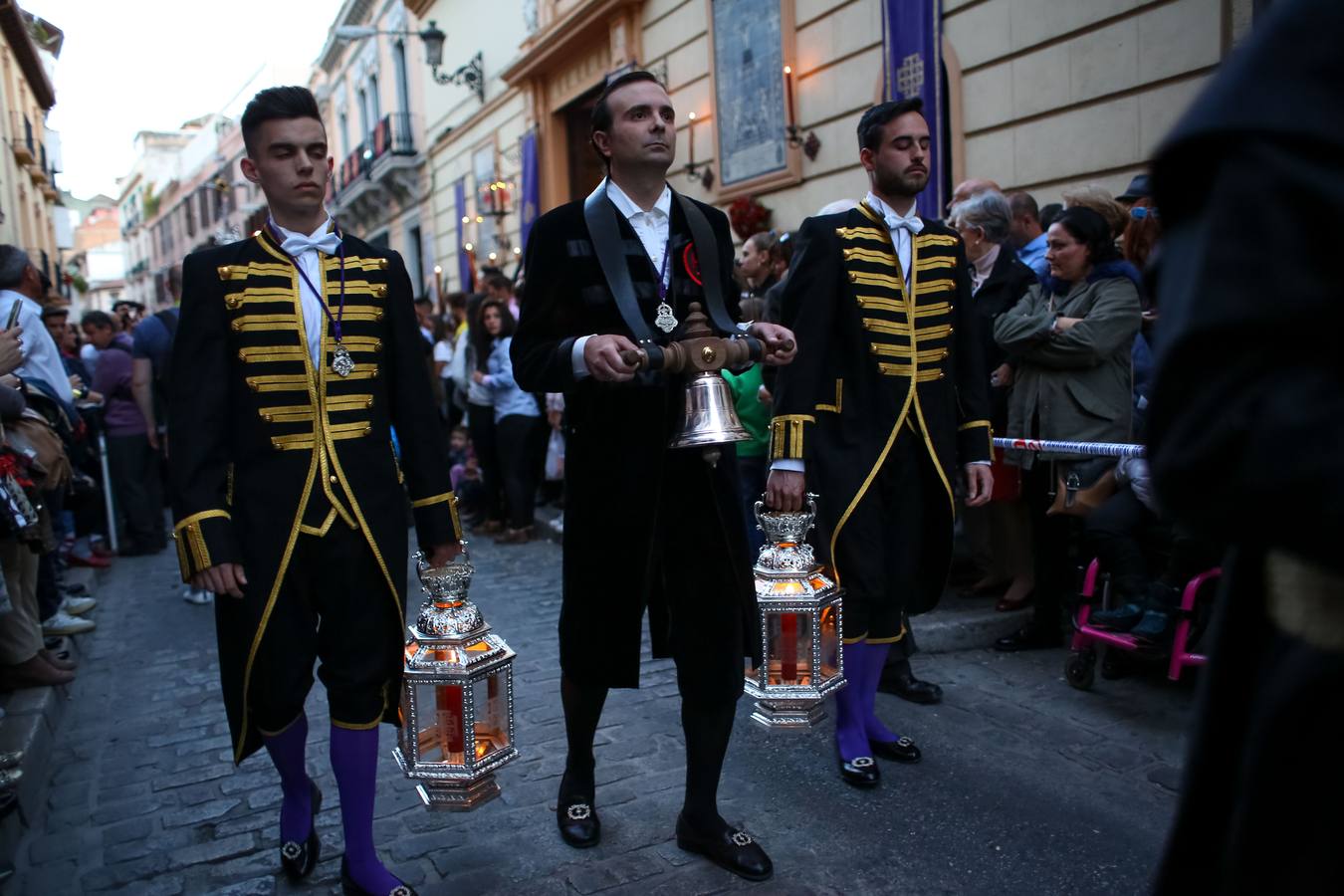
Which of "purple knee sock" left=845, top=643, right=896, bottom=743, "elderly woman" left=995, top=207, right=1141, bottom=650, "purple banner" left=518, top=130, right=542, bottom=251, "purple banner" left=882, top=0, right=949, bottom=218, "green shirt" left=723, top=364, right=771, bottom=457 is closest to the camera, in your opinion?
"purple knee sock" left=845, top=643, right=896, bottom=743

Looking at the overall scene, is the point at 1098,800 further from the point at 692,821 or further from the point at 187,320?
the point at 187,320

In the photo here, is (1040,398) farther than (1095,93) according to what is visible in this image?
No

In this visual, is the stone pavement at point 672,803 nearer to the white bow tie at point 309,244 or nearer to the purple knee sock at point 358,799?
the purple knee sock at point 358,799

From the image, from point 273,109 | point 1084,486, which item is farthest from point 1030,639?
point 273,109

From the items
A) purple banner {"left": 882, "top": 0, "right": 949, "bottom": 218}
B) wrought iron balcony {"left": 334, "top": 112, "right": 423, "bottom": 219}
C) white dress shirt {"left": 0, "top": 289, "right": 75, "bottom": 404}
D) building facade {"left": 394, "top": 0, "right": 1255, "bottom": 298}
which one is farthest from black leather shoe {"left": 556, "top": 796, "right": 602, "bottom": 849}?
wrought iron balcony {"left": 334, "top": 112, "right": 423, "bottom": 219}

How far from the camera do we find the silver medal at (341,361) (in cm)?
286

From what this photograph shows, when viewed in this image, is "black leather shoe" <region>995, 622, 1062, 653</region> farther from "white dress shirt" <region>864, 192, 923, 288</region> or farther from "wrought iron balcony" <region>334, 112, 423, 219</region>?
"wrought iron balcony" <region>334, 112, 423, 219</region>

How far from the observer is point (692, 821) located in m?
3.16

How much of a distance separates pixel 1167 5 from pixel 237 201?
165 feet

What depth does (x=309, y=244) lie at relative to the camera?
9.52 feet

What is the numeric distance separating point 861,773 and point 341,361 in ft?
7.28

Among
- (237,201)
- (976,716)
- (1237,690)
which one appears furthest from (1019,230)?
(237,201)

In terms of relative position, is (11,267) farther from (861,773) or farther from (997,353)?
(997,353)

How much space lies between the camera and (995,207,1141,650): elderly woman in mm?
4723
